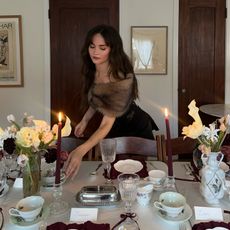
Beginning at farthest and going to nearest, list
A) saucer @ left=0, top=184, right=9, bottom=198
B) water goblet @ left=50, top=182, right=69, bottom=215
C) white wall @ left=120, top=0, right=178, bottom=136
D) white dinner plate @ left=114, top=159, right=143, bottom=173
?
white wall @ left=120, top=0, right=178, bottom=136, white dinner plate @ left=114, top=159, right=143, bottom=173, saucer @ left=0, top=184, right=9, bottom=198, water goblet @ left=50, top=182, right=69, bottom=215

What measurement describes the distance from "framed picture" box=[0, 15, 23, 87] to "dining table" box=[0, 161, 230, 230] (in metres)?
2.77

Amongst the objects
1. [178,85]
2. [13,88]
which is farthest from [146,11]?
[13,88]

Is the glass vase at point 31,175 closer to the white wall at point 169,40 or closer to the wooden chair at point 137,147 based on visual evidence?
the wooden chair at point 137,147

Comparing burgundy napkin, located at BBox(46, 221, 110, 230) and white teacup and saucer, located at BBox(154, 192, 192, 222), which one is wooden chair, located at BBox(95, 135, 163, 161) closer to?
white teacup and saucer, located at BBox(154, 192, 192, 222)

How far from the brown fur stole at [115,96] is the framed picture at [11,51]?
8.05ft

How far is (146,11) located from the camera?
13.8 ft

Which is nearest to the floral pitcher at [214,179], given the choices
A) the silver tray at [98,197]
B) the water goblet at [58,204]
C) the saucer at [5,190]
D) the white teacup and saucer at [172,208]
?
the white teacup and saucer at [172,208]

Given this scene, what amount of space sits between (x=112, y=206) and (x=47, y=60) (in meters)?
3.14

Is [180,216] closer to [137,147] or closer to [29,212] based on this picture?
[29,212]

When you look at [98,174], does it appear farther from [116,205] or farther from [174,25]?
[174,25]

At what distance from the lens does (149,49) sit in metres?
4.24

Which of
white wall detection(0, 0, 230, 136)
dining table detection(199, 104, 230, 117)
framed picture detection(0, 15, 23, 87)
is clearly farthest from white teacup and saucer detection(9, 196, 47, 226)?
framed picture detection(0, 15, 23, 87)

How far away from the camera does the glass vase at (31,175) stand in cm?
145

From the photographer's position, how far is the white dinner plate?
5.85 ft
